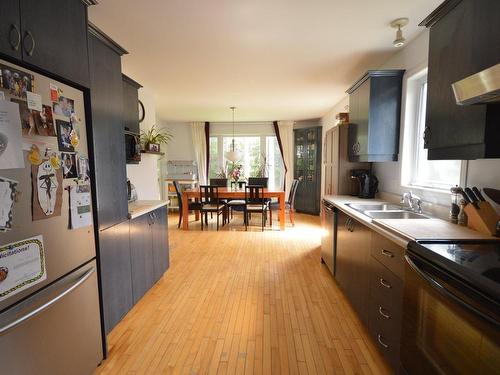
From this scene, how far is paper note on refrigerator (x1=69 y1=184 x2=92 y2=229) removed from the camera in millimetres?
1351

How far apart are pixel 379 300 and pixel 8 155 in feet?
6.88

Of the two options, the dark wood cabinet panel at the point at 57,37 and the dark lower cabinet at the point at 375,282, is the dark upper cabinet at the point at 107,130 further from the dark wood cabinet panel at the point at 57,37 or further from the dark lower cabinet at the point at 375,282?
the dark lower cabinet at the point at 375,282

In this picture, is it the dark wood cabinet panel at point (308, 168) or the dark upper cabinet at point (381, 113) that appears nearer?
the dark upper cabinet at point (381, 113)

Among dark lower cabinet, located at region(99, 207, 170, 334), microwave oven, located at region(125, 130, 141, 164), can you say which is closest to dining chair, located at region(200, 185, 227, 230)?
dark lower cabinet, located at region(99, 207, 170, 334)

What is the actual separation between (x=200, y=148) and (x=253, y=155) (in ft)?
4.83

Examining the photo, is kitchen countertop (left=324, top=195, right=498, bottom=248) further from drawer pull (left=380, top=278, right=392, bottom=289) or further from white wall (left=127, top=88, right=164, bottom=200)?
white wall (left=127, top=88, right=164, bottom=200)

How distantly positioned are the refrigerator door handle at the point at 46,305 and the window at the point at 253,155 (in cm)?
573

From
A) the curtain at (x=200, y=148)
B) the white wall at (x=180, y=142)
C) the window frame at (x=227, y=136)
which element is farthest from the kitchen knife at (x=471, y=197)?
the white wall at (x=180, y=142)

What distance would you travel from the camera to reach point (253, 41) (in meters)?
2.43

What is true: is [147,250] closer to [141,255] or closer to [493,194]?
[141,255]

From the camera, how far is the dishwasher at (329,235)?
273cm

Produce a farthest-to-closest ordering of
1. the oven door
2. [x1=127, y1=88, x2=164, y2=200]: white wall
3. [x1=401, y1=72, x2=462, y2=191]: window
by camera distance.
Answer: [x1=127, y1=88, x2=164, y2=200]: white wall, [x1=401, y1=72, x2=462, y2=191]: window, the oven door

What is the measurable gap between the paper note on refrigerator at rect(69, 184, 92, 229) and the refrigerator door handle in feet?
0.93

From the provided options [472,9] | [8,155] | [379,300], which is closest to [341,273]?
[379,300]
